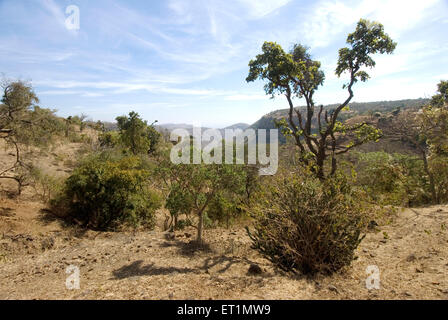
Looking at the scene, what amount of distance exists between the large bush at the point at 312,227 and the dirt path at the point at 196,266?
0.31 meters

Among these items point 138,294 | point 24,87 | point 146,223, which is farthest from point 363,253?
point 24,87

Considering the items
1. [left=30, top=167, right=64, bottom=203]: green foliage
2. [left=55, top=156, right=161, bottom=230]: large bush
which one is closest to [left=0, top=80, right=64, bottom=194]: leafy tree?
[left=30, top=167, right=64, bottom=203]: green foliage

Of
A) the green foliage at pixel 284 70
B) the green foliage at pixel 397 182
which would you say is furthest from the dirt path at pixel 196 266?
the green foliage at pixel 284 70

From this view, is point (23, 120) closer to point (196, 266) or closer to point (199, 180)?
point (199, 180)

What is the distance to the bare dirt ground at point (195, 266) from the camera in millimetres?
3225

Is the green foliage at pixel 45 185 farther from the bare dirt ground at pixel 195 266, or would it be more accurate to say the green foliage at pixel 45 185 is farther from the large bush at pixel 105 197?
the bare dirt ground at pixel 195 266

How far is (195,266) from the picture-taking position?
507cm

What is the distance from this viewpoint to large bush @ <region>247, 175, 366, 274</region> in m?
3.95

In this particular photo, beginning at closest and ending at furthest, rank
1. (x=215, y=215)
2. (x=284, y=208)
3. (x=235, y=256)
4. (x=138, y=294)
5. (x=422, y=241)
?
1. (x=138, y=294)
2. (x=284, y=208)
3. (x=422, y=241)
4. (x=235, y=256)
5. (x=215, y=215)

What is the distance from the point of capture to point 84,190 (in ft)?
29.1

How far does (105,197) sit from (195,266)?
18.1ft
